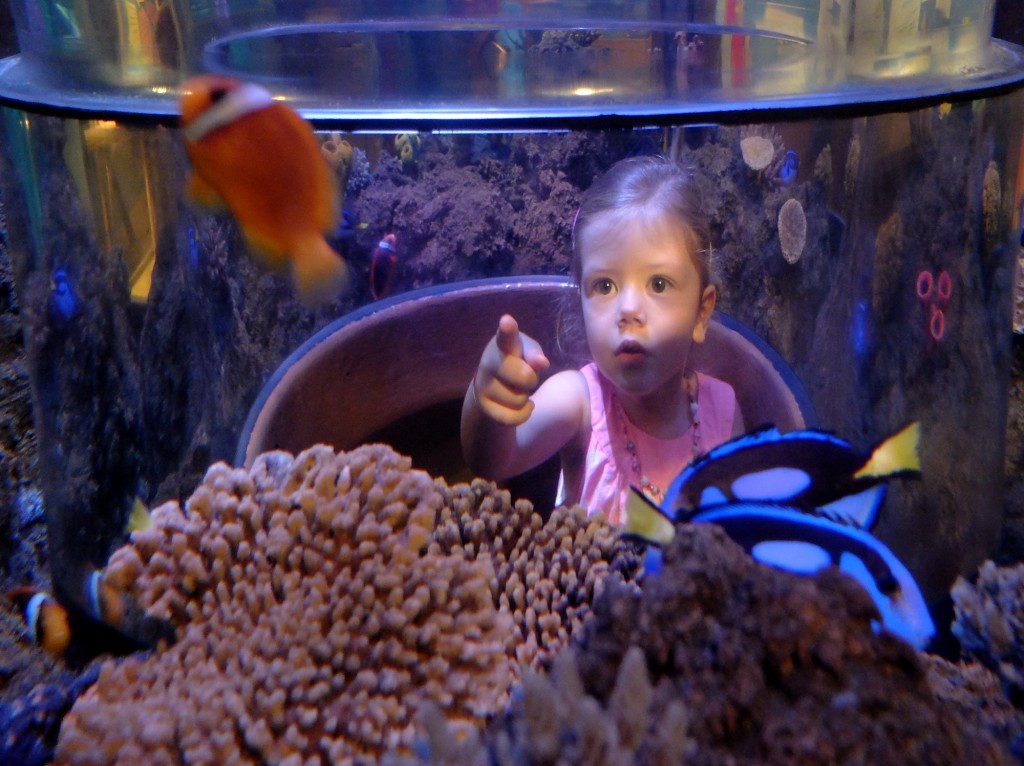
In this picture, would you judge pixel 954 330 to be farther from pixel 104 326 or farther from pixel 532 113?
pixel 104 326

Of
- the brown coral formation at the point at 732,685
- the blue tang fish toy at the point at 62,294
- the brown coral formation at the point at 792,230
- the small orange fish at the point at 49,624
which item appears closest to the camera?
the brown coral formation at the point at 732,685

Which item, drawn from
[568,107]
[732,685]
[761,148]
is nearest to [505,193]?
[568,107]

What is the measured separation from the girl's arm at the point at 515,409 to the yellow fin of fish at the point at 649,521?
168 millimetres

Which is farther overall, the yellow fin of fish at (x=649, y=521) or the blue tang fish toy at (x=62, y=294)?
the blue tang fish toy at (x=62, y=294)

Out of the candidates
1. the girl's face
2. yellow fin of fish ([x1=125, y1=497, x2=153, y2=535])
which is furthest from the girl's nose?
yellow fin of fish ([x1=125, y1=497, x2=153, y2=535])

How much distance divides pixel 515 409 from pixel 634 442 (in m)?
0.22

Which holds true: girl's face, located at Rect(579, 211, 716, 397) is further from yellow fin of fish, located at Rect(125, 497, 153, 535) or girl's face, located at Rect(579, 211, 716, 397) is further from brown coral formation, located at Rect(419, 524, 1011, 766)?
yellow fin of fish, located at Rect(125, 497, 153, 535)

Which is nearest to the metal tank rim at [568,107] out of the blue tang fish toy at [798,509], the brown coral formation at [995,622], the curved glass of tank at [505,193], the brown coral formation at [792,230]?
the curved glass of tank at [505,193]

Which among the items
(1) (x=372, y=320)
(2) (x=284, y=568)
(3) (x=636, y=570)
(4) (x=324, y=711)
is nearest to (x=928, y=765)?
(3) (x=636, y=570)

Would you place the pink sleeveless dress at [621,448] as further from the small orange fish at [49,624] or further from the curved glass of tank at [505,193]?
the small orange fish at [49,624]

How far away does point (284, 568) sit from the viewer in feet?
4.04

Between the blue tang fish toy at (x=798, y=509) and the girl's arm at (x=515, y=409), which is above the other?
the girl's arm at (x=515, y=409)

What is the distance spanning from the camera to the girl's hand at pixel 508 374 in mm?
1188

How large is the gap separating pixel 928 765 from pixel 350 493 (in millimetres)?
865
